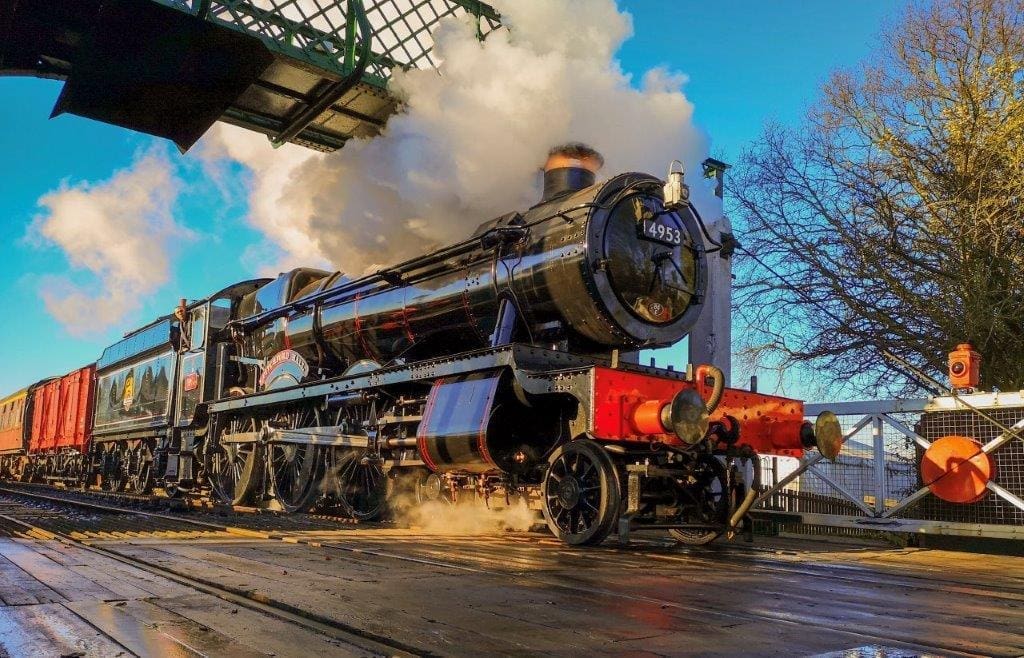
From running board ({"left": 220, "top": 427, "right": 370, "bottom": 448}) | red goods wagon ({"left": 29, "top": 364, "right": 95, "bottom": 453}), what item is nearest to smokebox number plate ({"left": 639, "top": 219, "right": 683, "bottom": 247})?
running board ({"left": 220, "top": 427, "right": 370, "bottom": 448})

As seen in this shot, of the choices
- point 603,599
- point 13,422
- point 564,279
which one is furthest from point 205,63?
point 13,422

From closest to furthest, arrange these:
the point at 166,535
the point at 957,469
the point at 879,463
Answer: the point at 166,535 → the point at 957,469 → the point at 879,463

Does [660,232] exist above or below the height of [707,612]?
above

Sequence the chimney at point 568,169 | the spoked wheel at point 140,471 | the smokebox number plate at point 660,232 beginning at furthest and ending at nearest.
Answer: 1. the spoked wheel at point 140,471
2. the chimney at point 568,169
3. the smokebox number plate at point 660,232

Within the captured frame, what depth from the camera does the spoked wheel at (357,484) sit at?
8156 millimetres

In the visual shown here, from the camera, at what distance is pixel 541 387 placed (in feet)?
19.8

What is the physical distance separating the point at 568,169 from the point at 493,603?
4.92 meters

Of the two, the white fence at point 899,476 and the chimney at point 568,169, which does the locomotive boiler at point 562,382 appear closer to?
the chimney at point 568,169

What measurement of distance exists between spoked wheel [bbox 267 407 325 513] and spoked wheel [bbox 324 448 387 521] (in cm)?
37

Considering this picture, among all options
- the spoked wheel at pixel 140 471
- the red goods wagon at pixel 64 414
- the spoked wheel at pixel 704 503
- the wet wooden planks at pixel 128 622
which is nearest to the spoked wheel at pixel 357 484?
the spoked wheel at pixel 704 503

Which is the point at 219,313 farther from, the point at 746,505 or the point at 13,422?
the point at 13,422

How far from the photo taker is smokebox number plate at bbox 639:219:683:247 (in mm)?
6711

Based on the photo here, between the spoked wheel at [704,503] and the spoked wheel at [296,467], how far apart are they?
440cm

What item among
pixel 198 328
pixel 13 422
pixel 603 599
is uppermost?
pixel 198 328
